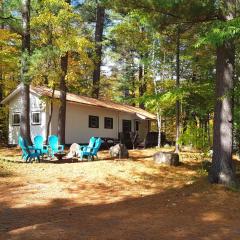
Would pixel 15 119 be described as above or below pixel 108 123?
above

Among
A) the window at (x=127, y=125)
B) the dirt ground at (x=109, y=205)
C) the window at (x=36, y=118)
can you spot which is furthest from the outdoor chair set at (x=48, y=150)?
the window at (x=127, y=125)

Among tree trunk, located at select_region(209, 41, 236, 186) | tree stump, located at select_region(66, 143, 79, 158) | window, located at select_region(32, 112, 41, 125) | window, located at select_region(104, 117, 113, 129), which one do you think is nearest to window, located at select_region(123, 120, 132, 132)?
window, located at select_region(104, 117, 113, 129)

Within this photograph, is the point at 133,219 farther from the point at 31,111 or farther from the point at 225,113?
the point at 31,111

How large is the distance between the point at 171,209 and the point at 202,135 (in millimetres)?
7714

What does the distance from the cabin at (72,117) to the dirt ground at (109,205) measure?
8.79 meters

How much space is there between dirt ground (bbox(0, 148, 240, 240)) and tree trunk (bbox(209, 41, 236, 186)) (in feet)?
1.62

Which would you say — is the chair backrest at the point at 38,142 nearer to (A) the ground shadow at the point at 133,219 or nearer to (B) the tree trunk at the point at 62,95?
(B) the tree trunk at the point at 62,95

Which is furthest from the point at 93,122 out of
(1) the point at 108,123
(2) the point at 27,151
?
(2) the point at 27,151

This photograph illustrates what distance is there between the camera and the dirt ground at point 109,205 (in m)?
5.93

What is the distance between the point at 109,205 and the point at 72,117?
16.8 meters

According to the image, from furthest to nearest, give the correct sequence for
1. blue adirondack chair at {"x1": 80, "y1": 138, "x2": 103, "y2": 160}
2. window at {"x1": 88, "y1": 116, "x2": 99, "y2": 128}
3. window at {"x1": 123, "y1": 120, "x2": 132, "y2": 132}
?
window at {"x1": 123, "y1": 120, "x2": 132, "y2": 132} < window at {"x1": 88, "y1": 116, "x2": 99, "y2": 128} < blue adirondack chair at {"x1": 80, "y1": 138, "x2": 103, "y2": 160}

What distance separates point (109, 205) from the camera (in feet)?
27.3

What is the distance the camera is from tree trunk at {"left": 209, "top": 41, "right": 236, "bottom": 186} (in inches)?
384

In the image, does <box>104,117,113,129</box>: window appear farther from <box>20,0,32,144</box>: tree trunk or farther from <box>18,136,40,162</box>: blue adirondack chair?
<box>18,136,40,162</box>: blue adirondack chair
